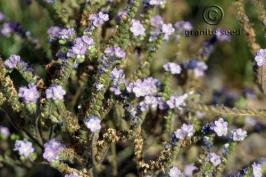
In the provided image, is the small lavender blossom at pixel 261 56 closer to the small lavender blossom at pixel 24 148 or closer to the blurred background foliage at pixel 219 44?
the small lavender blossom at pixel 24 148

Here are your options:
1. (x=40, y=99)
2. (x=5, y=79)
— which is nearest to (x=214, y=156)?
(x=40, y=99)

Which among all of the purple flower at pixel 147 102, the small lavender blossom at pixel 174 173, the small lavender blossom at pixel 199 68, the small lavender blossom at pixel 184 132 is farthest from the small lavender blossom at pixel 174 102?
the small lavender blossom at pixel 199 68

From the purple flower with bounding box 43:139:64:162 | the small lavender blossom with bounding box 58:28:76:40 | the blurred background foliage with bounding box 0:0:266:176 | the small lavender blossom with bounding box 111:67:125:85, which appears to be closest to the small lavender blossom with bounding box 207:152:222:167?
the small lavender blossom with bounding box 111:67:125:85

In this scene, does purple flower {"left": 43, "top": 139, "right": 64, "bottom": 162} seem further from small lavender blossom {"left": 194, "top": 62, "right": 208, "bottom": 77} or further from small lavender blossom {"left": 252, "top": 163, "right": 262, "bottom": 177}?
small lavender blossom {"left": 194, "top": 62, "right": 208, "bottom": 77}

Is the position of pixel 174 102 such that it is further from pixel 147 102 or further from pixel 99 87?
pixel 99 87

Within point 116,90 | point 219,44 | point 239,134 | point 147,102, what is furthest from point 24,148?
point 219,44

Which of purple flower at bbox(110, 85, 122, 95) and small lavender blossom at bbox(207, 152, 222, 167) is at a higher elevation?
purple flower at bbox(110, 85, 122, 95)

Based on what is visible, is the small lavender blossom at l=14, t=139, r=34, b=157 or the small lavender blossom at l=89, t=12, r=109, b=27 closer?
the small lavender blossom at l=14, t=139, r=34, b=157

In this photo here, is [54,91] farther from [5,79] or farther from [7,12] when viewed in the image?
[7,12]
